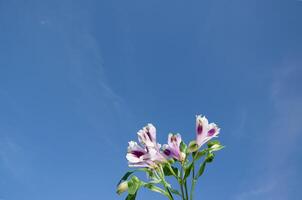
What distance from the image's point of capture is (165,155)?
260 centimetres

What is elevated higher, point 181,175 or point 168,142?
point 168,142

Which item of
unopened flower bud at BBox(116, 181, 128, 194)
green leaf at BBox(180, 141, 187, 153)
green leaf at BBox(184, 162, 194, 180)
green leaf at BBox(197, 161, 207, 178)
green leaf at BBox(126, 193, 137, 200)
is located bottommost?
green leaf at BBox(126, 193, 137, 200)

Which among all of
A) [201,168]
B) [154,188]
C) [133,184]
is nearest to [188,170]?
[201,168]

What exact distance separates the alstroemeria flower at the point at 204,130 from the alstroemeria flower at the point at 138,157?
363mm

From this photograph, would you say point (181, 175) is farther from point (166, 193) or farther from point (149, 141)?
point (149, 141)

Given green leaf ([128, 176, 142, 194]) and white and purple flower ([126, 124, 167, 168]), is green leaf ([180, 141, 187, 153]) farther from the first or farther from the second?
green leaf ([128, 176, 142, 194])

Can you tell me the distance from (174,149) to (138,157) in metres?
0.25

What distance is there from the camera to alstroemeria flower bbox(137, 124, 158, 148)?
2604 mm

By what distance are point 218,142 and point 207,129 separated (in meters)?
0.16

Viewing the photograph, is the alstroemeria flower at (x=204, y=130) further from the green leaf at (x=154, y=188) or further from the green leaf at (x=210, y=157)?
the green leaf at (x=154, y=188)

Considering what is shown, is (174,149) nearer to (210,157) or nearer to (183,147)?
(183,147)

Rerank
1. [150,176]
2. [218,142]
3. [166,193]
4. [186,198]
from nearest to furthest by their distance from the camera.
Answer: [186,198] → [166,193] → [150,176] → [218,142]

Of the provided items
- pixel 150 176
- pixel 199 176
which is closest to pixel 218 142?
pixel 199 176

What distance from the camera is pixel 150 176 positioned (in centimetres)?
254
